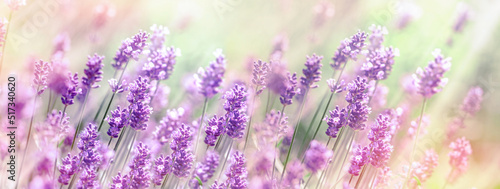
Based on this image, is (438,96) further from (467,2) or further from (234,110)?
(234,110)

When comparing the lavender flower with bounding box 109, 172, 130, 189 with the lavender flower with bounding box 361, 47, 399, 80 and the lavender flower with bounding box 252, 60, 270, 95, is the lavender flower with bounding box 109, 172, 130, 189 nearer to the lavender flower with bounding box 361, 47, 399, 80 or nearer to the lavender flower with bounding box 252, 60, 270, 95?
the lavender flower with bounding box 252, 60, 270, 95

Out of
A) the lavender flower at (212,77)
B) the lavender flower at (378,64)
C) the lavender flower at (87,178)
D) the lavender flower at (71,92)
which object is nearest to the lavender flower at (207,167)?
the lavender flower at (212,77)

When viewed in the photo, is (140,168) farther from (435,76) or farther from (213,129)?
(435,76)

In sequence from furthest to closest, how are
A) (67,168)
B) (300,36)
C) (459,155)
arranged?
(459,155)
(300,36)
(67,168)

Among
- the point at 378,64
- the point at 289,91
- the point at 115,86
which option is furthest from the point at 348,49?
the point at 115,86

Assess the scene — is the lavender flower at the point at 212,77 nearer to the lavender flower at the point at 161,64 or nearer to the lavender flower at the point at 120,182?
the lavender flower at the point at 161,64
